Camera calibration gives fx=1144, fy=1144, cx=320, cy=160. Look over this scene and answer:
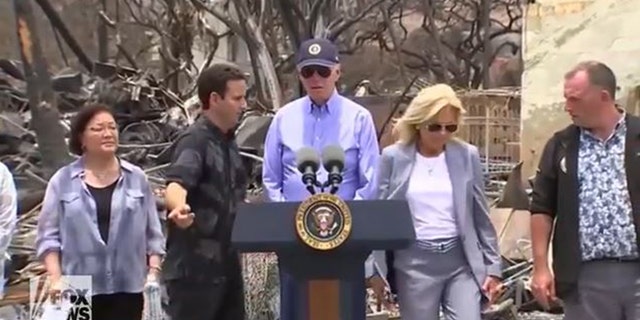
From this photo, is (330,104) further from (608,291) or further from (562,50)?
(562,50)

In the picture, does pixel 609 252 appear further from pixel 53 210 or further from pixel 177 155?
pixel 53 210

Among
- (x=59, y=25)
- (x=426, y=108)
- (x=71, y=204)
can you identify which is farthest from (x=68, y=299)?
(x=59, y=25)

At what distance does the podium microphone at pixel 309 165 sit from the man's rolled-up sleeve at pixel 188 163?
2.32 ft

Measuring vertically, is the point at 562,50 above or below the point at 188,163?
above

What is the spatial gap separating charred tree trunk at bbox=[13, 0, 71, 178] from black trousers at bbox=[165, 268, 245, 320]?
5.79 metres

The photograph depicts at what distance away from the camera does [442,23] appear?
3266cm

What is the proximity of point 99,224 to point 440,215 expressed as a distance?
68.1 inches

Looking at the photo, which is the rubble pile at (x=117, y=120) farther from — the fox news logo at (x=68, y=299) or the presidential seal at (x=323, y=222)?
the presidential seal at (x=323, y=222)

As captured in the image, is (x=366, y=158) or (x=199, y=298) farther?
(x=366, y=158)

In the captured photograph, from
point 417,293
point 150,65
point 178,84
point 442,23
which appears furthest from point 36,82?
point 442,23

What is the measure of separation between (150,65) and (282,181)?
25629mm

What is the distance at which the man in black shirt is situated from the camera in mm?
5844

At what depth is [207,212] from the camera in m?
5.86

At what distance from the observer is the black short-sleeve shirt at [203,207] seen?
19.1 ft
